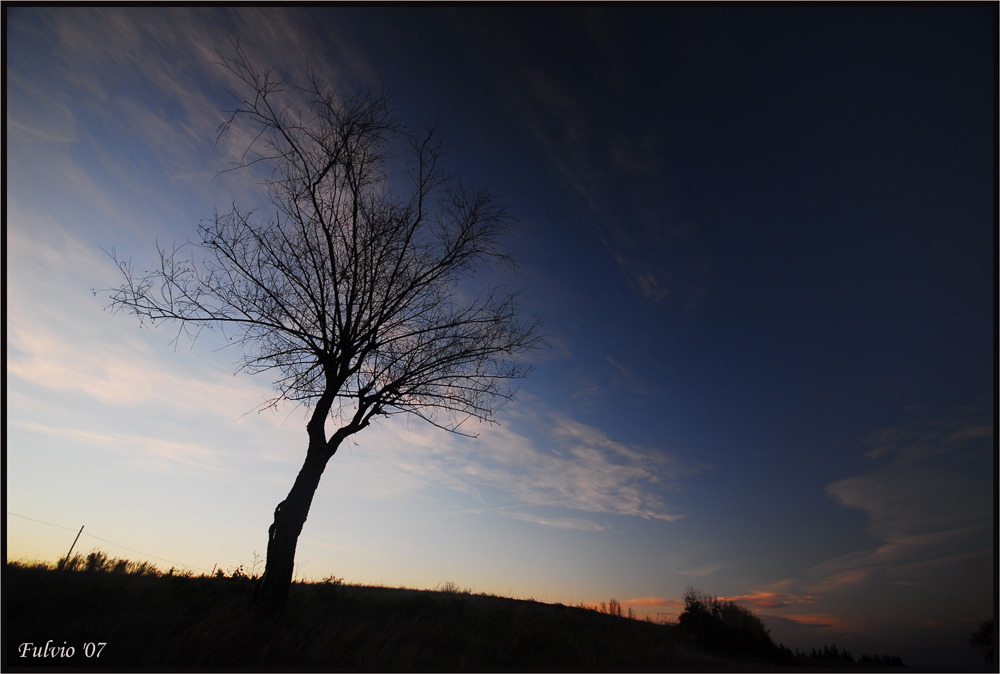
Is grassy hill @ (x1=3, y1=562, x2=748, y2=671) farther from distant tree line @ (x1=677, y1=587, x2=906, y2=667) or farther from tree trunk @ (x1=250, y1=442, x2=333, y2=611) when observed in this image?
distant tree line @ (x1=677, y1=587, x2=906, y2=667)

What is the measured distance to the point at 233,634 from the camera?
4.94m

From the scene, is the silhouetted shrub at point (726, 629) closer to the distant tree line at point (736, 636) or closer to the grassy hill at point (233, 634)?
the distant tree line at point (736, 636)

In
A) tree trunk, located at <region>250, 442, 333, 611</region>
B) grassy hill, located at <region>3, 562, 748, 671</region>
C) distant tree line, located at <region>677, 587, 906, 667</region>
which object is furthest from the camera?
distant tree line, located at <region>677, 587, 906, 667</region>

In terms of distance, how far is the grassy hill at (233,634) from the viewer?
4453 millimetres

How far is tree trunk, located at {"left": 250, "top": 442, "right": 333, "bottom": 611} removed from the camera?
612 centimetres

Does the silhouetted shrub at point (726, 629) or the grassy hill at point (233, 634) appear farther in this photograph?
the silhouetted shrub at point (726, 629)

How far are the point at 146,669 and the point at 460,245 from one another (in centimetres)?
774

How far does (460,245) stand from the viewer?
8.80 meters

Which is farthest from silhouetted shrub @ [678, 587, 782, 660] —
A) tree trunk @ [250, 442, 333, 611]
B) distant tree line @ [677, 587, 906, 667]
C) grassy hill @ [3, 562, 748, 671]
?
tree trunk @ [250, 442, 333, 611]

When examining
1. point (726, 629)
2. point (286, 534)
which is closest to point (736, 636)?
point (726, 629)

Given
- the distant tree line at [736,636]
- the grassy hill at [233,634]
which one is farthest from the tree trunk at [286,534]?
the distant tree line at [736,636]

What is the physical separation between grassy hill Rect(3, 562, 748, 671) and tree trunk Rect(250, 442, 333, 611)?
1.08 ft

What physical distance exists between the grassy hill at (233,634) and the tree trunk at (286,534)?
0.33 m

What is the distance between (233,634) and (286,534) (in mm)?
1632
